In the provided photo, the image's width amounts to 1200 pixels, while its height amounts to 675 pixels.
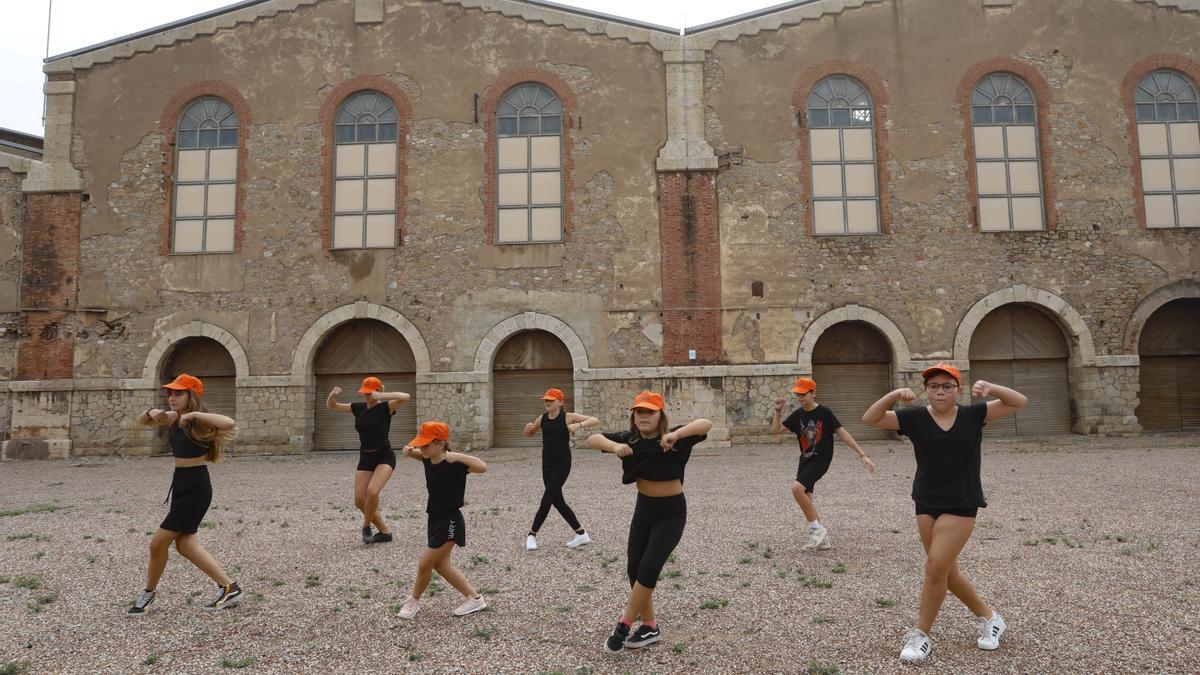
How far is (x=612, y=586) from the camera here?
5809 mm

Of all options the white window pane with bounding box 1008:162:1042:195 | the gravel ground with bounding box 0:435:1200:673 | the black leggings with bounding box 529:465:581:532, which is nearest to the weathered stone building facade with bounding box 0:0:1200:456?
the white window pane with bounding box 1008:162:1042:195

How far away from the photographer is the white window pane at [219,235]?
17.3 metres

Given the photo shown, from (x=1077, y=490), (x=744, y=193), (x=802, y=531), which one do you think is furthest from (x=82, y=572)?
(x=744, y=193)

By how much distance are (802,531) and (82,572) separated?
682 centimetres

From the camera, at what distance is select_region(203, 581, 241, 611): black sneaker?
17.3 ft

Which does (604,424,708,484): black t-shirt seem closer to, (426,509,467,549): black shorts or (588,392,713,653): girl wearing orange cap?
(588,392,713,653): girl wearing orange cap

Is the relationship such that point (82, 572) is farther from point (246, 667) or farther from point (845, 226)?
point (845, 226)

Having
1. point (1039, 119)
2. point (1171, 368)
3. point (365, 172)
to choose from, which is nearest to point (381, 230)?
point (365, 172)

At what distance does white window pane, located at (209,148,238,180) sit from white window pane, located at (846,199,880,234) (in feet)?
47.9

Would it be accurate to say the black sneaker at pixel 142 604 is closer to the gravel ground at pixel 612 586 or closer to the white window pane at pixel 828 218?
the gravel ground at pixel 612 586

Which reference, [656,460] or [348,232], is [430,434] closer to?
[656,460]

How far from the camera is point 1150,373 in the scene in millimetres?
16969

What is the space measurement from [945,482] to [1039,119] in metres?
16.4

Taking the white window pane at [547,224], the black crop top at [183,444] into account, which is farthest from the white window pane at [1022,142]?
the black crop top at [183,444]
